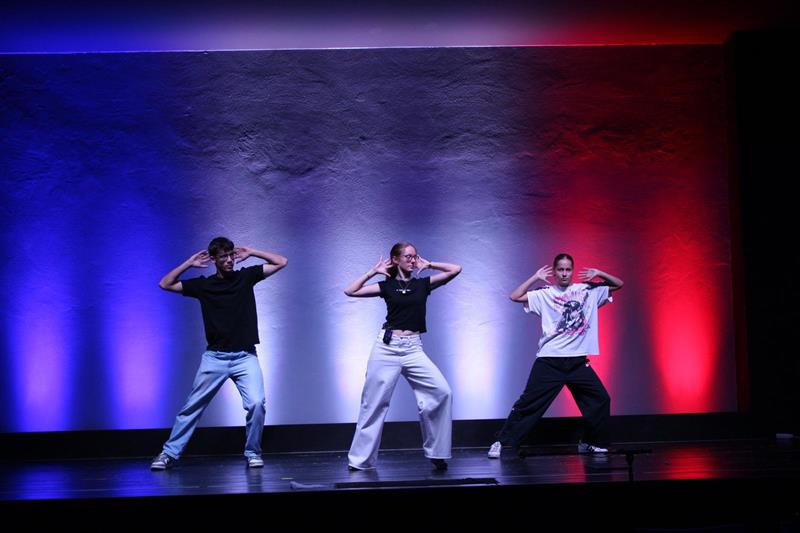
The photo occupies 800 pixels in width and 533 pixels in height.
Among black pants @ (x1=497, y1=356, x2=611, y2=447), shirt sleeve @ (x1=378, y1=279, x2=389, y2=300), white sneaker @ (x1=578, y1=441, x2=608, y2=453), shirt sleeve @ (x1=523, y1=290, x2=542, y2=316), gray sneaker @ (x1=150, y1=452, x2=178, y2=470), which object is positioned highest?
shirt sleeve @ (x1=378, y1=279, x2=389, y2=300)

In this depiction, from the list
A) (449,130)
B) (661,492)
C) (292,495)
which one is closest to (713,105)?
(449,130)

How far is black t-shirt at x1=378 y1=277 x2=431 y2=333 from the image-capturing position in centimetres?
555

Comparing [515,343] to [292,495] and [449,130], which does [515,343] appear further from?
[292,495]

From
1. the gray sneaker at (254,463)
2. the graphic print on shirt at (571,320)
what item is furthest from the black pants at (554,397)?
the gray sneaker at (254,463)

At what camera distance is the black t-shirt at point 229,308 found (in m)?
6.08

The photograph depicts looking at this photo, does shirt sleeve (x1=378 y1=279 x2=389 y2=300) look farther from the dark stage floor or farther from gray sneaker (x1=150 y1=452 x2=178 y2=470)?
gray sneaker (x1=150 y1=452 x2=178 y2=470)

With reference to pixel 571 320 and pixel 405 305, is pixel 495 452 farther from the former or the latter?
pixel 405 305

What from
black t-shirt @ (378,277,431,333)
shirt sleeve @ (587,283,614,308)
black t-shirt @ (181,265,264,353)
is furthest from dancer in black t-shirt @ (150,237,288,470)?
shirt sleeve @ (587,283,614,308)

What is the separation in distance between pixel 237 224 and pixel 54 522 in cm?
366

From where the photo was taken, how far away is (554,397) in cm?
623

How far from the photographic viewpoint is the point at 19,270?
23.3 feet

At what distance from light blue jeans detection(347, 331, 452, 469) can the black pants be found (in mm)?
971

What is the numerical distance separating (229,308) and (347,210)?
63.7 inches

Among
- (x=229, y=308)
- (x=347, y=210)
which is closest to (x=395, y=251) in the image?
(x=229, y=308)
